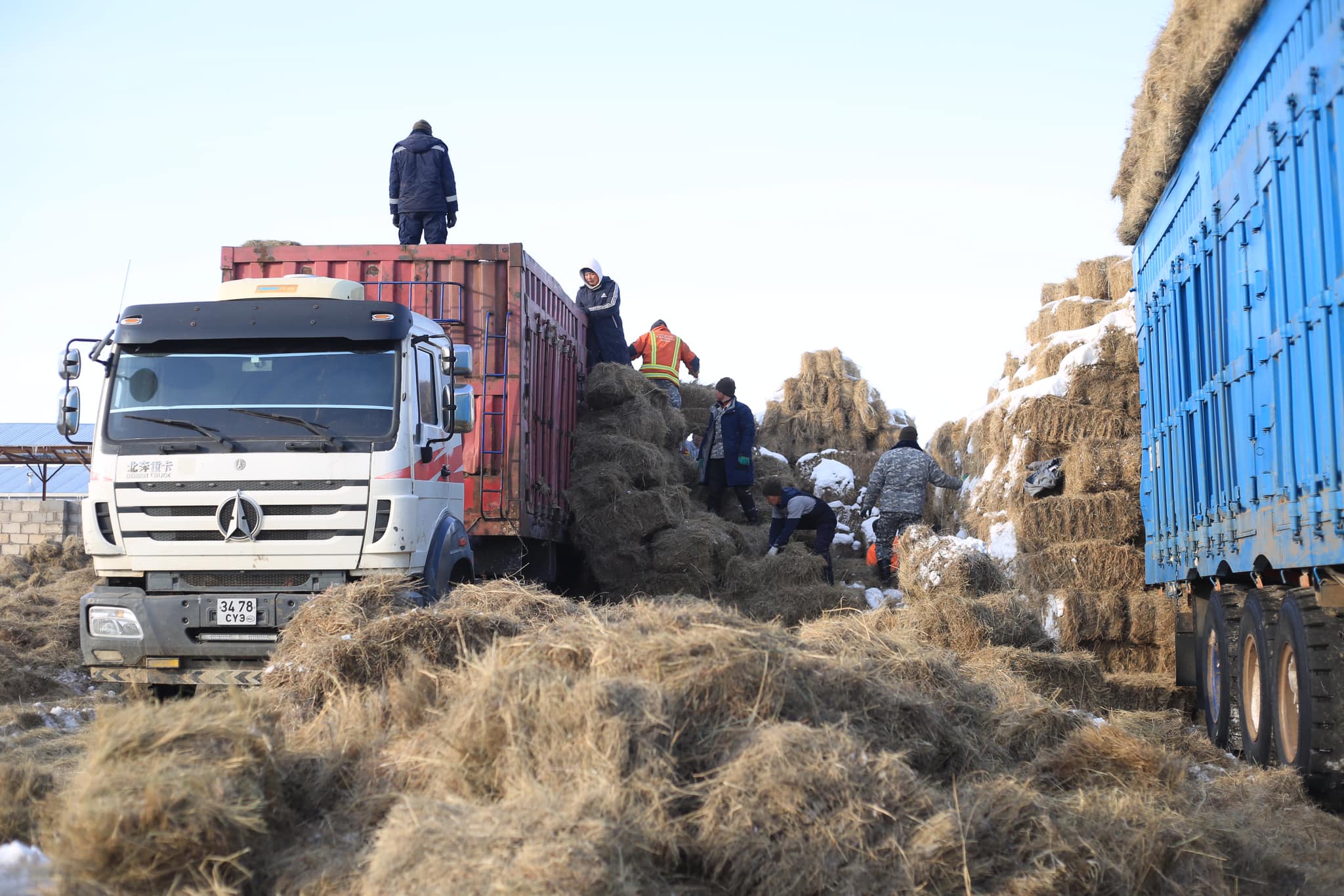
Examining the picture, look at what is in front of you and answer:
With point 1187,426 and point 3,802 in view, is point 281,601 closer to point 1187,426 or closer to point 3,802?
point 3,802

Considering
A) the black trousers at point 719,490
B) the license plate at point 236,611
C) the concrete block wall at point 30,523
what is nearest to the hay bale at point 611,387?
the black trousers at point 719,490

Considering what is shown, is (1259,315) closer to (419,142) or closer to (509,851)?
(509,851)

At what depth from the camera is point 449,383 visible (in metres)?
9.96

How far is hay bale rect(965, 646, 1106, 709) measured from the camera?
9.41 meters

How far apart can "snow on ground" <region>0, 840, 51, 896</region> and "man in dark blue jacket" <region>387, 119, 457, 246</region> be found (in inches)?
411

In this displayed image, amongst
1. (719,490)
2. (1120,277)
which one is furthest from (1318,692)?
(1120,277)

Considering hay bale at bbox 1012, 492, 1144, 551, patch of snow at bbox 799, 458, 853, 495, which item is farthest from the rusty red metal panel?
patch of snow at bbox 799, 458, 853, 495

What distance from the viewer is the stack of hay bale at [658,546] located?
44.1 ft

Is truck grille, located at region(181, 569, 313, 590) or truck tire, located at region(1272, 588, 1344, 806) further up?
truck grille, located at region(181, 569, 313, 590)

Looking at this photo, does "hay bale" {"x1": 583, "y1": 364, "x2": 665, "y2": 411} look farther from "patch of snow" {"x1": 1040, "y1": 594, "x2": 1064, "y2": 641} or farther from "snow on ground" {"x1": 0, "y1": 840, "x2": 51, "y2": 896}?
"snow on ground" {"x1": 0, "y1": 840, "x2": 51, "y2": 896}

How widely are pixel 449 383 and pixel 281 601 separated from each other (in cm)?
232

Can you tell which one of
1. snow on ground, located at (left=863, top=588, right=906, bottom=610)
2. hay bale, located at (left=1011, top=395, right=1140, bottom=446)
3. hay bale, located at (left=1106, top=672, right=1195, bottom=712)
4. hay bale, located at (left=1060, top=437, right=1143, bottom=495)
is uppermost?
hay bale, located at (left=1011, top=395, right=1140, bottom=446)

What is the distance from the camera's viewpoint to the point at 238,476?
869 centimetres

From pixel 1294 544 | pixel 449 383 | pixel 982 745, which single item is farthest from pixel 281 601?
pixel 1294 544
